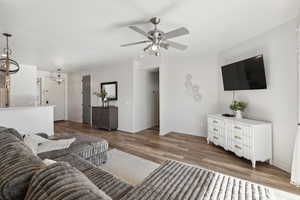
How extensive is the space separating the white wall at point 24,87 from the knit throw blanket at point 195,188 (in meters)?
5.93

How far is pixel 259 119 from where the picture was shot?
304cm

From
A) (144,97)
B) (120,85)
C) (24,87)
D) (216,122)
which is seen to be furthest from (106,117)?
(216,122)

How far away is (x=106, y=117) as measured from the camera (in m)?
5.33

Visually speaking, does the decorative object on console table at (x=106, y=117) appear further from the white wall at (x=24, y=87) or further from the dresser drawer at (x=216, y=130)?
the dresser drawer at (x=216, y=130)

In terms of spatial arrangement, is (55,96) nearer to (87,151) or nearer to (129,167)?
(87,151)

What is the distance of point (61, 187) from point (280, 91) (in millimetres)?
3342

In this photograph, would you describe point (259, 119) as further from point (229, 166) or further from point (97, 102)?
point (97, 102)

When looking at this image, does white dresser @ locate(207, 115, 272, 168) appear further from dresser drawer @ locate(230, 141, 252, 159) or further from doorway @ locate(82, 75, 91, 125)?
doorway @ locate(82, 75, 91, 125)

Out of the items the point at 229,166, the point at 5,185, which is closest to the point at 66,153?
the point at 5,185

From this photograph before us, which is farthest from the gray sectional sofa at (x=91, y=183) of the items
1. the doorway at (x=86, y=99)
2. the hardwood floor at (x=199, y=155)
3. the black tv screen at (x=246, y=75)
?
the doorway at (x=86, y=99)

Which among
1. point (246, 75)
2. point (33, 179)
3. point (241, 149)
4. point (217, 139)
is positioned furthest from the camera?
point (217, 139)

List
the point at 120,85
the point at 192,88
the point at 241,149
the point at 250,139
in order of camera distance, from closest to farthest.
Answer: the point at 250,139 → the point at 241,149 → the point at 192,88 → the point at 120,85

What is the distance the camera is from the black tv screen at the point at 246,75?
2834mm

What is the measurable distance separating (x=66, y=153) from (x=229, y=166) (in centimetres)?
266
